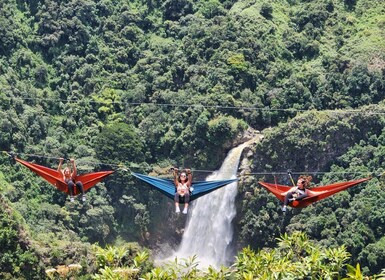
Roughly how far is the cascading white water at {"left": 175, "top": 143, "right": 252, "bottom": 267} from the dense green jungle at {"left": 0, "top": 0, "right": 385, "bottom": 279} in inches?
23.1

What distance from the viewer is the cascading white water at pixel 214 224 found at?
72.1 metres

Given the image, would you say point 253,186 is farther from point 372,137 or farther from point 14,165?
point 14,165

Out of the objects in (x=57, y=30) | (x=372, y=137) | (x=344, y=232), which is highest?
(x=57, y=30)

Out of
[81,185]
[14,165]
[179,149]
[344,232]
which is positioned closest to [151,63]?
[179,149]

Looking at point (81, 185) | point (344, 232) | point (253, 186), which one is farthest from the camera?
point (253, 186)

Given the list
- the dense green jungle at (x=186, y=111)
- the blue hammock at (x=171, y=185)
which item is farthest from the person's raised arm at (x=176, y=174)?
the dense green jungle at (x=186, y=111)

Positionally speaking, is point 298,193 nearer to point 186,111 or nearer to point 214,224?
point 214,224

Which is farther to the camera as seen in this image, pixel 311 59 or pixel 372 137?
pixel 311 59

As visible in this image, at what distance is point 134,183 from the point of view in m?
71.4

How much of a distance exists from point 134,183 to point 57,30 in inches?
509

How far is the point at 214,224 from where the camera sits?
7275 centimetres

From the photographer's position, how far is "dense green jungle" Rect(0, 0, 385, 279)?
68.0 meters

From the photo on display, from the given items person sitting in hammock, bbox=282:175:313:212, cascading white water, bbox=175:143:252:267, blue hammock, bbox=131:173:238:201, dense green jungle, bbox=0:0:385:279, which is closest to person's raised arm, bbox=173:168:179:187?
blue hammock, bbox=131:173:238:201

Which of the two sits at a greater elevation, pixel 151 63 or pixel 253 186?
pixel 151 63
